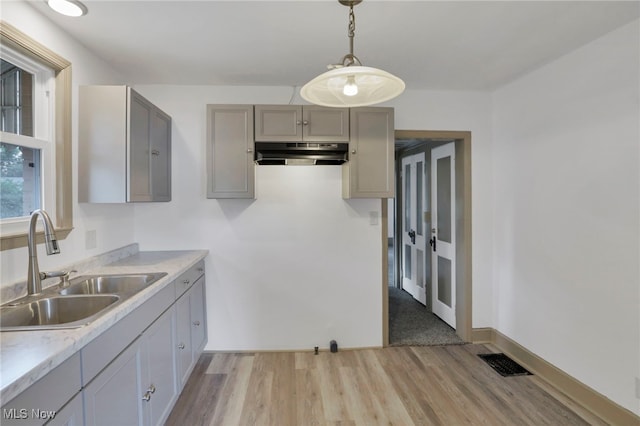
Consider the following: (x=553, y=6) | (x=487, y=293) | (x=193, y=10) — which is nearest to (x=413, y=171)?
(x=487, y=293)

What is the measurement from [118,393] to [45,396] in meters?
0.47

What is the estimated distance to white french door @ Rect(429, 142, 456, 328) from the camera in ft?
11.3

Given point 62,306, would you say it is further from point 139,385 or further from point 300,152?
point 300,152

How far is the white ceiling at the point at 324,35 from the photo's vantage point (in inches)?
69.7

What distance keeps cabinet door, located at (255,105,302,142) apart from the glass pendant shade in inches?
44.8

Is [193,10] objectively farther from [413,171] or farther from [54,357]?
[413,171]

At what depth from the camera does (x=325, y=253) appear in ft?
9.96

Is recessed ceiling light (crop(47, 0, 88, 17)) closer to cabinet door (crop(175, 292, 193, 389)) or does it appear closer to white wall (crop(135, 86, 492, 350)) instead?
white wall (crop(135, 86, 492, 350))

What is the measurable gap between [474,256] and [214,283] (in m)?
2.66

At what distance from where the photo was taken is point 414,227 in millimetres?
4539

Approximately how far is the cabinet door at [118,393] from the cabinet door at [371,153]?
1950mm

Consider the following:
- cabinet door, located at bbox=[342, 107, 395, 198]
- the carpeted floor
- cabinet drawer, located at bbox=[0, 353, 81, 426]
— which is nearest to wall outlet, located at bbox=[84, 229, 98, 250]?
cabinet drawer, located at bbox=[0, 353, 81, 426]

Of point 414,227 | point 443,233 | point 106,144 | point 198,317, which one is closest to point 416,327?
point 443,233

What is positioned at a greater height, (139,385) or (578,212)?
(578,212)
